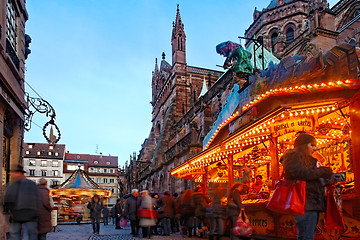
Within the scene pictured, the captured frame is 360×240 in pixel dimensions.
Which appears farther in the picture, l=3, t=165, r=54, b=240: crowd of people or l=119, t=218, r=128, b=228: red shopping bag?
l=119, t=218, r=128, b=228: red shopping bag

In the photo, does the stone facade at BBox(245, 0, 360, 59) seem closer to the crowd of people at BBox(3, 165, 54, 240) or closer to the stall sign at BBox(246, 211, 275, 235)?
the stall sign at BBox(246, 211, 275, 235)

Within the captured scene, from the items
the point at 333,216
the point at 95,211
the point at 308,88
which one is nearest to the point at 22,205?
the point at 333,216

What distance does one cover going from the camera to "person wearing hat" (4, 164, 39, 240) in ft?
21.3

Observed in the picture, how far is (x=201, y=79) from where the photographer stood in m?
42.2

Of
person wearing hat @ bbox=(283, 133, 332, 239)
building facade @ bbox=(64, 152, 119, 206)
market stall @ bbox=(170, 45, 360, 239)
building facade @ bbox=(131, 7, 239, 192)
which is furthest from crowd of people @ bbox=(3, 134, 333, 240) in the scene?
building facade @ bbox=(64, 152, 119, 206)

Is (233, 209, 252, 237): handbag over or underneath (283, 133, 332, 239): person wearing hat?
underneath

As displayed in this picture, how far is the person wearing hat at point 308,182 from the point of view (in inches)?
177

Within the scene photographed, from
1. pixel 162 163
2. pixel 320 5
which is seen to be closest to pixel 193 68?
pixel 162 163

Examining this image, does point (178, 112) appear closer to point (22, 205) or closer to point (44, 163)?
point (22, 205)

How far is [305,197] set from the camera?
454 centimetres

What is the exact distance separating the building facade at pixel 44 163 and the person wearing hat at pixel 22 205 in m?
75.0

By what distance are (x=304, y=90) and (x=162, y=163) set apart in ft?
88.2

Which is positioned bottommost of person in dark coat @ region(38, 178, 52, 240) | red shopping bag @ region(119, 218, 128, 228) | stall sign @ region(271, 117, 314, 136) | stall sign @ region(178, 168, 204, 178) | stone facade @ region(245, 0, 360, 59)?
red shopping bag @ region(119, 218, 128, 228)

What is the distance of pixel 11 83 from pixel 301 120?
974 centimetres
